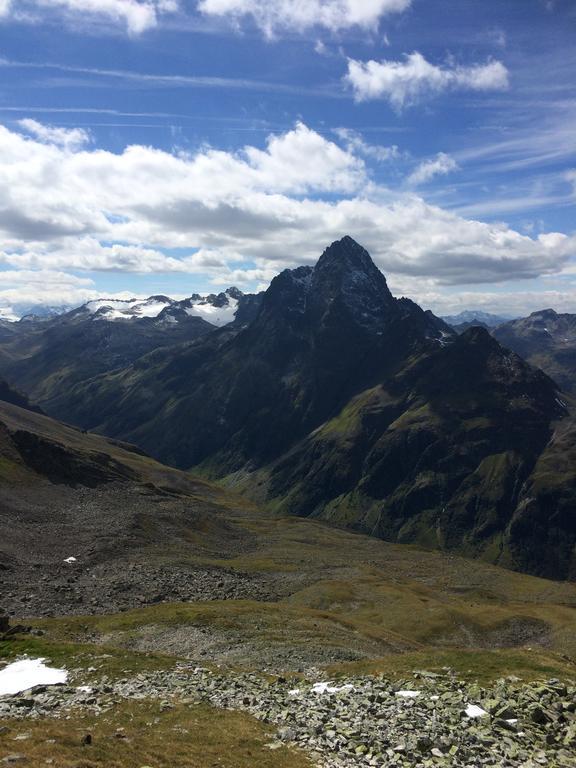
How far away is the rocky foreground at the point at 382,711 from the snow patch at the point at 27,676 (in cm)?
181

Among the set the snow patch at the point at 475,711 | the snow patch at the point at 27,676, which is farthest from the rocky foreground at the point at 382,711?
the snow patch at the point at 27,676

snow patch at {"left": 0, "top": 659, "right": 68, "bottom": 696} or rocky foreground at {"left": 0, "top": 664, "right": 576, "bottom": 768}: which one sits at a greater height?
rocky foreground at {"left": 0, "top": 664, "right": 576, "bottom": 768}

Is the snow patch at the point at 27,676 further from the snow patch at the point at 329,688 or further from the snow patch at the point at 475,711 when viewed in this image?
the snow patch at the point at 475,711

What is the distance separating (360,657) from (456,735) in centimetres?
3304

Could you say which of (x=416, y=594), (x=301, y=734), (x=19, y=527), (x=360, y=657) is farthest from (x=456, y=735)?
(x=19, y=527)

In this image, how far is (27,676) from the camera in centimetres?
4447

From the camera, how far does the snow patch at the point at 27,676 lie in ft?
136

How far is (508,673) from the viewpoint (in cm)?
4731

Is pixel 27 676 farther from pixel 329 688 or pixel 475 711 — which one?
pixel 475 711

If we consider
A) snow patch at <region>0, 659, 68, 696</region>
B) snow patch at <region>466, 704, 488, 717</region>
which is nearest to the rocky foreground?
snow patch at <region>466, 704, 488, 717</region>

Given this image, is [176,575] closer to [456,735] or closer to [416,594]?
[416,594]

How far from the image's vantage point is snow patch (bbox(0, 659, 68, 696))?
4150cm

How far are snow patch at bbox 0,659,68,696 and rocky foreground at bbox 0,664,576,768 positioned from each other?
1.81m

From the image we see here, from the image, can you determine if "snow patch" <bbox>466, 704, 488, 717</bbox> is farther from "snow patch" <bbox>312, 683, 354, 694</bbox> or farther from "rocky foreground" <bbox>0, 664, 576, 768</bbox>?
"snow patch" <bbox>312, 683, 354, 694</bbox>
